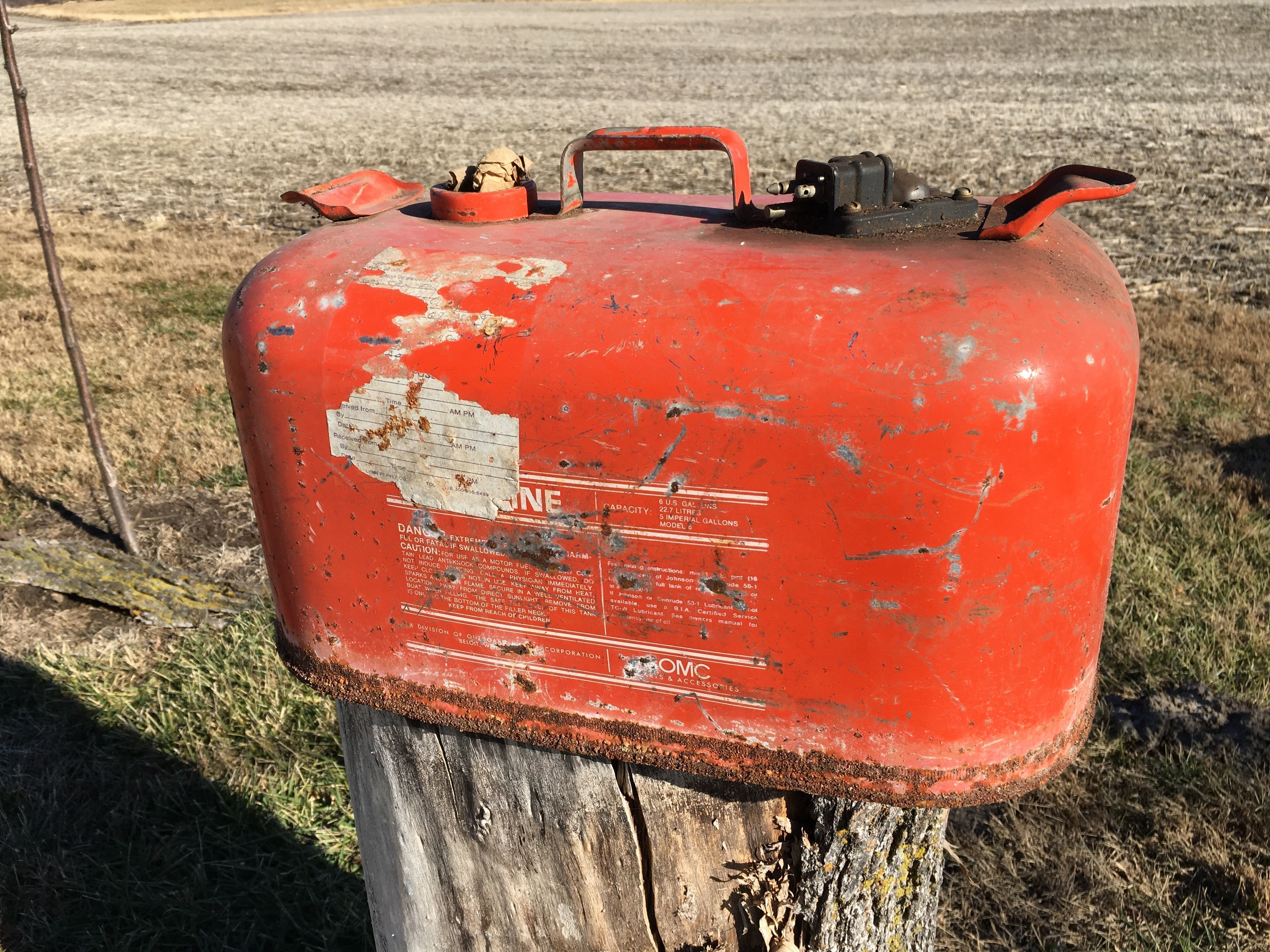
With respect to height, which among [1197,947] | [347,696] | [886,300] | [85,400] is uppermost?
[886,300]

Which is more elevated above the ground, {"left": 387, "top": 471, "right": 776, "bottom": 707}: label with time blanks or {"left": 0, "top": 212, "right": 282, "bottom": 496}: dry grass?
{"left": 387, "top": 471, "right": 776, "bottom": 707}: label with time blanks

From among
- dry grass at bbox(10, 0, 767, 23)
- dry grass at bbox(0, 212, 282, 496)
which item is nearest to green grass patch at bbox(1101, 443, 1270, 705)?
dry grass at bbox(0, 212, 282, 496)

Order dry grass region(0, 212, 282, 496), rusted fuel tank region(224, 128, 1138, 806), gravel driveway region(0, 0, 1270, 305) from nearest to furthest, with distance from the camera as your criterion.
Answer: rusted fuel tank region(224, 128, 1138, 806)
dry grass region(0, 212, 282, 496)
gravel driveway region(0, 0, 1270, 305)

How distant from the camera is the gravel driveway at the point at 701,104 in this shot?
348 inches

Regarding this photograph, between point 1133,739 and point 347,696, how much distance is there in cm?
210

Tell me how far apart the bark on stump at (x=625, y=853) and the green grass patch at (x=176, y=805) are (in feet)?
3.51

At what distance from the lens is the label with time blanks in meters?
1.02

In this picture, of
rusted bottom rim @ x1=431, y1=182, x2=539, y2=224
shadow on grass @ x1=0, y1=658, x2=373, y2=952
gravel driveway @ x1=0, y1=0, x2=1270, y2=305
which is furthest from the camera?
gravel driveway @ x1=0, y1=0, x2=1270, y2=305

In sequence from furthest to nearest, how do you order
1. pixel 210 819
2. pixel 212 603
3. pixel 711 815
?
pixel 212 603, pixel 210 819, pixel 711 815

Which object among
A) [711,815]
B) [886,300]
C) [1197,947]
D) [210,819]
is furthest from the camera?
[210,819]

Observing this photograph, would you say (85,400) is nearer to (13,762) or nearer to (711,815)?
(13,762)

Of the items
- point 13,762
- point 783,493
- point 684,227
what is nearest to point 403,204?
point 684,227

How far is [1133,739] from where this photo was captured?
2.53 meters

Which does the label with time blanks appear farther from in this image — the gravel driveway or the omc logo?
the gravel driveway
